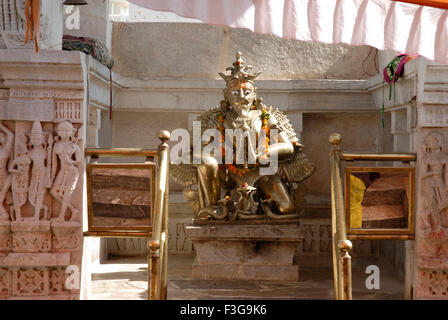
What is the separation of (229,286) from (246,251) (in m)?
0.49

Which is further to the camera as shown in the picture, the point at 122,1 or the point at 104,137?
the point at 122,1

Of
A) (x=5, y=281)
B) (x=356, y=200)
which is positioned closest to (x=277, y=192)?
(x=356, y=200)

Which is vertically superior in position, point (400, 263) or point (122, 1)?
point (122, 1)

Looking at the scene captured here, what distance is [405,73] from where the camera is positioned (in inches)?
243

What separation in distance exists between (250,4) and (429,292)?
3.50 meters

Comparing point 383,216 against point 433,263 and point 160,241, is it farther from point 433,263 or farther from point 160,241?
point 160,241

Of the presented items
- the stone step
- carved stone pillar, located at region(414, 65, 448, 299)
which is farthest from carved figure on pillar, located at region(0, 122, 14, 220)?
carved stone pillar, located at region(414, 65, 448, 299)

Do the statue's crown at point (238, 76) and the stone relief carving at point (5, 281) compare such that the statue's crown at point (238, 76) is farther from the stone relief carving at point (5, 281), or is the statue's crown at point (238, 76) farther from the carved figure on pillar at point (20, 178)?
the stone relief carving at point (5, 281)

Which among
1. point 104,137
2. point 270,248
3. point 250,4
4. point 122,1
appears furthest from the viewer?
point 122,1

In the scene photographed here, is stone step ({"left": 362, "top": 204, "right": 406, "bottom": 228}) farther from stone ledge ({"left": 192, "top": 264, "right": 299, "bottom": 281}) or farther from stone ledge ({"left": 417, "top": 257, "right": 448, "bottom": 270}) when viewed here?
stone ledge ({"left": 192, "top": 264, "right": 299, "bottom": 281})

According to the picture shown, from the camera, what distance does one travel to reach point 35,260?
5.52 meters

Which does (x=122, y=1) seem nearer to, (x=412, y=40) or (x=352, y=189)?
(x=352, y=189)

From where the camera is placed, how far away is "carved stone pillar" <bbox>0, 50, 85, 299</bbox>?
5.54 m

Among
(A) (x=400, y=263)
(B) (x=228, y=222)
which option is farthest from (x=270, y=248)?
(A) (x=400, y=263)
